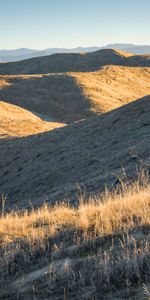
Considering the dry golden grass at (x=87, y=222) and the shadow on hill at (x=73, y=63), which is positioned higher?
the shadow on hill at (x=73, y=63)

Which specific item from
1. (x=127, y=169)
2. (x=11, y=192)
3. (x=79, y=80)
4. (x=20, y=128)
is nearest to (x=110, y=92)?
(x=79, y=80)

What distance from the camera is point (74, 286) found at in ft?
18.3

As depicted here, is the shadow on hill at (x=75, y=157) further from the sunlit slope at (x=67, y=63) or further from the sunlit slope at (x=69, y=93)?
the sunlit slope at (x=67, y=63)

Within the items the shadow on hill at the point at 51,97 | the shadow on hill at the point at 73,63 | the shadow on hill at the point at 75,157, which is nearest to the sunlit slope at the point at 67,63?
the shadow on hill at the point at 73,63

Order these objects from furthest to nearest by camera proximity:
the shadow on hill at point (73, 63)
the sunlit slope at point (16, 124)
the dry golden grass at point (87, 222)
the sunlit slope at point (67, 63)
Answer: the shadow on hill at point (73, 63), the sunlit slope at point (67, 63), the sunlit slope at point (16, 124), the dry golden grass at point (87, 222)

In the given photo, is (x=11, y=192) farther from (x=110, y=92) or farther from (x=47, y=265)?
(x=110, y=92)

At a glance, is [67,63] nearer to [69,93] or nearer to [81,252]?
[69,93]

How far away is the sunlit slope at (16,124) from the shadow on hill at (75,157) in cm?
644

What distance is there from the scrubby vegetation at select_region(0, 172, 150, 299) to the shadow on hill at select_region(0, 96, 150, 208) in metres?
6.53

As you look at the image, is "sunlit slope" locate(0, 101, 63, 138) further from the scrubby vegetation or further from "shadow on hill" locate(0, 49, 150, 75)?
"shadow on hill" locate(0, 49, 150, 75)

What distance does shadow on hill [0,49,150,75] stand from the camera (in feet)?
338

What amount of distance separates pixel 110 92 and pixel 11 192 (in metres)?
53.6

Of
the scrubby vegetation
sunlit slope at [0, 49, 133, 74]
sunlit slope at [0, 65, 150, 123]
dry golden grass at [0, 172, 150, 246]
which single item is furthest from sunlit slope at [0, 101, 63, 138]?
sunlit slope at [0, 49, 133, 74]

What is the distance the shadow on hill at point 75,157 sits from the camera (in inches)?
713
